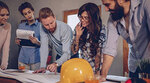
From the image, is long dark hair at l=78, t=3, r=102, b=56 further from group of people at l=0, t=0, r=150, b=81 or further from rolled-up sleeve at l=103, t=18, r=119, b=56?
rolled-up sleeve at l=103, t=18, r=119, b=56

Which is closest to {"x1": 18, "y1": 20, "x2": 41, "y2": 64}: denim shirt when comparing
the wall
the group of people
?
the group of people

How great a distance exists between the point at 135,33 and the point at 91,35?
1.57 feet

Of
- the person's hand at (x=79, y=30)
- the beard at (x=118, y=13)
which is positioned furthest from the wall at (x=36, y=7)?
the beard at (x=118, y=13)

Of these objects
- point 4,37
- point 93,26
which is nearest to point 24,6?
point 4,37

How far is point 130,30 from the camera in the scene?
3.76 ft

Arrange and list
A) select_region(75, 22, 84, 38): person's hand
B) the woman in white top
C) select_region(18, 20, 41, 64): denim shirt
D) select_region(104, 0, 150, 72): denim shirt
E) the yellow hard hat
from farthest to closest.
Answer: select_region(18, 20, 41, 64): denim shirt → the woman in white top → select_region(75, 22, 84, 38): person's hand → select_region(104, 0, 150, 72): denim shirt → the yellow hard hat

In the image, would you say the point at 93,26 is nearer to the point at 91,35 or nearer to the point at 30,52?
the point at 91,35

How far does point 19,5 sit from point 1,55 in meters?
0.79

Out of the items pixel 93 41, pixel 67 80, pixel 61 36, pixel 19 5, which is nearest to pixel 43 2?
pixel 19 5

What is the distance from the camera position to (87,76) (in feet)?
2.52

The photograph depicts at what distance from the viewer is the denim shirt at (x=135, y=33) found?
103 centimetres

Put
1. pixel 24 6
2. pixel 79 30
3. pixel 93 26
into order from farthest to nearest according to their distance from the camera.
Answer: pixel 24 6, pixel 79 30, pixel 93 26

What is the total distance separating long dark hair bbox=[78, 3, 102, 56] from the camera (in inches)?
58.1

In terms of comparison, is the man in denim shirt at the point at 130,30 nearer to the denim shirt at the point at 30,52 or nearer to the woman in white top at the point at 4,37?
the denim shirt at the point at 30,52
